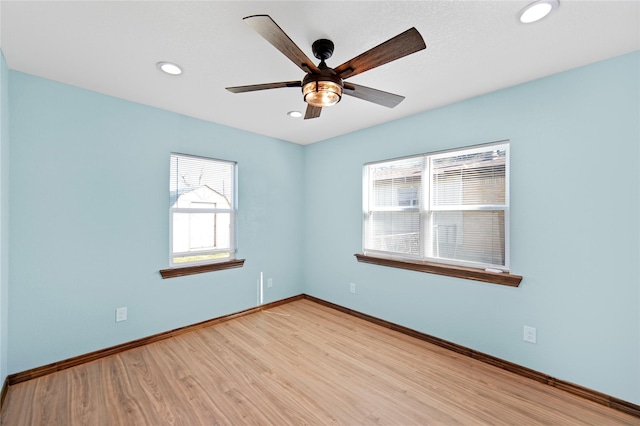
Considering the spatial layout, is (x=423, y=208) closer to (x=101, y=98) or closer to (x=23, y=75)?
(x=101, y=98)

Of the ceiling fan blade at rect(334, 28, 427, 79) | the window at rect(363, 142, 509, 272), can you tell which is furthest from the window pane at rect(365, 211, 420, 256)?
the ceiling fan blade at rect(334, 28, 427, 79)

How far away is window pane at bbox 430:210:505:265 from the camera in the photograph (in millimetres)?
2611

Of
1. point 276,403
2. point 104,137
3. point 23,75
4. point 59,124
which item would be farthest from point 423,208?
point 23,75

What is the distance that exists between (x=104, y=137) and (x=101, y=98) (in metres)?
0.37

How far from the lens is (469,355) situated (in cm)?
270

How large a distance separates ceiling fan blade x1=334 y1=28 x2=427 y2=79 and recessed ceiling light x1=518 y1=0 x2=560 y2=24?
2.26ft

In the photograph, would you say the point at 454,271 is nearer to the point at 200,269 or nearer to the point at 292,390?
the point at 292,390

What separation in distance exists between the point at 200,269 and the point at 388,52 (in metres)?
3.03

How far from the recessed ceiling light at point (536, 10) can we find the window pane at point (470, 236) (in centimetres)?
155

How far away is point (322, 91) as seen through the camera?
65.5 inches

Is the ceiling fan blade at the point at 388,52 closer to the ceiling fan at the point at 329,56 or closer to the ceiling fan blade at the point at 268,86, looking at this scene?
the ceiling fan at the point at 329,56

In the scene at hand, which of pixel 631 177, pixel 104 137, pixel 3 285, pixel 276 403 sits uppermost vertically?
pixel 104 137

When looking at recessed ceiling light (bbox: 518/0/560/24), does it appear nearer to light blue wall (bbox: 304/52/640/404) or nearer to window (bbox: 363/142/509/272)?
light blue wall (bbox: 304/52/640/404)

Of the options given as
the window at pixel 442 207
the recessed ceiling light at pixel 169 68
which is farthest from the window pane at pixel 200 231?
the window at pixel 442 207
